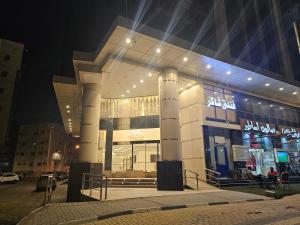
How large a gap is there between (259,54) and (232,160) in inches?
607

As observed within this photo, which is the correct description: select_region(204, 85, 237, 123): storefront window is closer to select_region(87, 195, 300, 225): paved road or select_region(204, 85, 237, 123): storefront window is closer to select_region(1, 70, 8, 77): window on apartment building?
select_region(87, 195, 300, 225): paved road

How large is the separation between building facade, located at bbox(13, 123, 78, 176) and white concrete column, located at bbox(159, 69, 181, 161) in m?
51.0

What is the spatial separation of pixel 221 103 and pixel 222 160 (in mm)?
4649

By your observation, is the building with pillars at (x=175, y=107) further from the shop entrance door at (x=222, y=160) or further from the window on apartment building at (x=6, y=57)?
the window on apartment building at (x=6, y=57)

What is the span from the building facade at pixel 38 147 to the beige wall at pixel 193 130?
158 feet

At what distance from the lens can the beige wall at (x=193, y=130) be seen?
55.1 ft

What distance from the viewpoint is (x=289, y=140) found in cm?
2359

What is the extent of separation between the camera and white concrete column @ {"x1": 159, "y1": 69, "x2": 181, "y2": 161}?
558 inches

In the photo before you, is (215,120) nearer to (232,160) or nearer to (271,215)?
(232,160)

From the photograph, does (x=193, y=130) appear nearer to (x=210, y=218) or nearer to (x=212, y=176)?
(x=212, y=176)

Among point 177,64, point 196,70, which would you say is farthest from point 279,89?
point 177,64

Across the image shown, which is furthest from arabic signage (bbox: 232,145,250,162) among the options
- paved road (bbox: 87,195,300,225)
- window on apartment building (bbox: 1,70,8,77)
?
window on apartment building (bbox: 1,70,8,77)

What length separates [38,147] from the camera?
6347 centimetres

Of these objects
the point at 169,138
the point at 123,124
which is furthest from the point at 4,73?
the point at 169,138
